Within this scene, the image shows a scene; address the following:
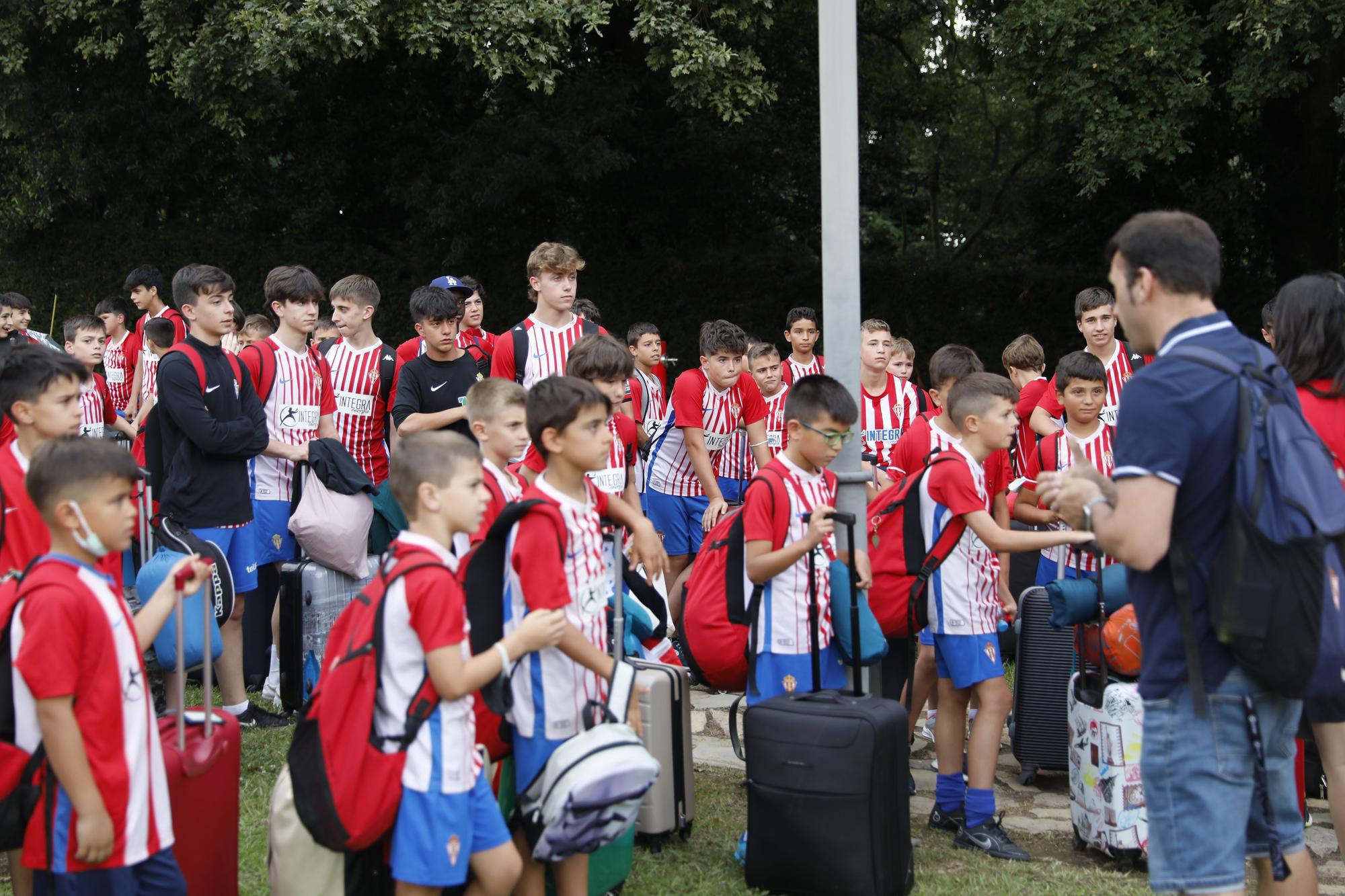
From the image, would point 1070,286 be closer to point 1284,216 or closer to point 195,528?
point 1284,216

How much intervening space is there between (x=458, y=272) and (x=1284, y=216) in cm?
1045

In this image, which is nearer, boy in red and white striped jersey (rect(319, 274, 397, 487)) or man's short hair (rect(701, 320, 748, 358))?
boy in red and white striped jersey (rect(319, 274, 397, 487))

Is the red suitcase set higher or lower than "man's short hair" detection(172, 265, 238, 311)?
lower

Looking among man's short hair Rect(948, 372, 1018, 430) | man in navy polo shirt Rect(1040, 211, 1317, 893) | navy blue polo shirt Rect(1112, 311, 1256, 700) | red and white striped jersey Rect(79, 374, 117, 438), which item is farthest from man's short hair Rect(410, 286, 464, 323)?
navy blue polo shirt Rect(1112, 311, 1256, 700)

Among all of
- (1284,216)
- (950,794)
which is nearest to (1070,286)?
(1284,216)

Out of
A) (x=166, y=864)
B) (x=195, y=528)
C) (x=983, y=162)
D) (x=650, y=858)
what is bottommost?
(x=650, y=858)

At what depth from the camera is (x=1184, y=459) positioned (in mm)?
2736

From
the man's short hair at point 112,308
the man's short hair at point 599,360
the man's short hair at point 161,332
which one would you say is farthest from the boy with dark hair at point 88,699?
the man's short hair at point 112,308

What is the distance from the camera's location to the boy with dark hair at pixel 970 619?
183 inches

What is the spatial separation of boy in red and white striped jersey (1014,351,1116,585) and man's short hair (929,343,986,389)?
0.40m

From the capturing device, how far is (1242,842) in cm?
286

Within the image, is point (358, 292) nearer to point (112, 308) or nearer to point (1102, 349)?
point (1102, 349)

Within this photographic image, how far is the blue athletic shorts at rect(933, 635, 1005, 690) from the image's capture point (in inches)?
185

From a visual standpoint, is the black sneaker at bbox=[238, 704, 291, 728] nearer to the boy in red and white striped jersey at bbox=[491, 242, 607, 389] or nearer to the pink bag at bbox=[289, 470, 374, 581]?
the pink bag at bbox=[289, 470, 374, 581]
